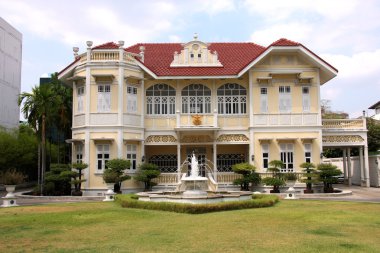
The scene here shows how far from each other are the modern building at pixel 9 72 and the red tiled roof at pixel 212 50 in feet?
60.4

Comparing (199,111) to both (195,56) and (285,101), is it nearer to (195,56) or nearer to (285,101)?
(195,56)

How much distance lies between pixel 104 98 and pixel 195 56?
262 inches

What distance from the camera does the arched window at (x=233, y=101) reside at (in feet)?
88.0

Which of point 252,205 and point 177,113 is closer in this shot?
point 252,205

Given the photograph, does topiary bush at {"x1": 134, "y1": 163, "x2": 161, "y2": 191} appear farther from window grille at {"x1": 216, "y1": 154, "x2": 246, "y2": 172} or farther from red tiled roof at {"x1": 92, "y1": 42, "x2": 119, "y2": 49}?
red tiled roof at {"x1": 92, "y1": 42, "x2": 119, "y2": 49}

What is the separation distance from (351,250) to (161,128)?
62.2ft

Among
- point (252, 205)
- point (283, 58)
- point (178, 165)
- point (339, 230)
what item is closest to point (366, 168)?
point (283, 58)

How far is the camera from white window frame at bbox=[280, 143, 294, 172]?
84.7ft

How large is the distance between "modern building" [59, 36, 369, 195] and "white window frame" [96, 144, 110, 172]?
6 cm

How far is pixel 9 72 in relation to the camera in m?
43.2

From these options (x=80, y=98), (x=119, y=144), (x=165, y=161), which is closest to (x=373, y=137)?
(x=165, y=161)

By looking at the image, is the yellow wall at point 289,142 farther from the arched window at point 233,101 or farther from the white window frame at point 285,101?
the arched window at point 233,101

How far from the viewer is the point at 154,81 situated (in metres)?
26.6

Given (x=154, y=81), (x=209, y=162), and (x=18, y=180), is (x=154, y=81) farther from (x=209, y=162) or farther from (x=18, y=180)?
(x=18, y=180)
